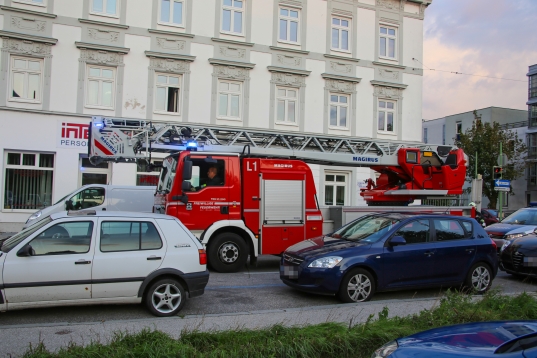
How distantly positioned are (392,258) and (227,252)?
12.8 ft

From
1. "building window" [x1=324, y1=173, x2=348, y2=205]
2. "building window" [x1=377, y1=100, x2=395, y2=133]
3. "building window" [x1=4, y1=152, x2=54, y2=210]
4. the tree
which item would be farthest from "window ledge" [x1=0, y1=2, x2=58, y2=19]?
the tree

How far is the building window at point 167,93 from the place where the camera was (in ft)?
66.0

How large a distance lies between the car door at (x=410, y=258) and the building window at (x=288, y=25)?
1554 cm

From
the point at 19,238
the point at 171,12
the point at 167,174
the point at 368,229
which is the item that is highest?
the point at 171,12

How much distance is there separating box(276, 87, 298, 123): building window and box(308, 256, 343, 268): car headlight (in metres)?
14.7

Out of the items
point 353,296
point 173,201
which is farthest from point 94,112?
point 353,296

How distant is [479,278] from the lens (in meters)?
8.93

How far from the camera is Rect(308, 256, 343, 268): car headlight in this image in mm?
7703

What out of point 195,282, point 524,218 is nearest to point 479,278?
point 195,282

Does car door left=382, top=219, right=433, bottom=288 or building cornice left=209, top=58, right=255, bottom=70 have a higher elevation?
building cornice left=209, top=58, right=255, bottom=70

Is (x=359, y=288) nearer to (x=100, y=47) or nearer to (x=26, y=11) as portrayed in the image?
(x=100, y=47)

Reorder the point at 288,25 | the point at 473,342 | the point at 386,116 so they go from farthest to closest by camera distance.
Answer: the point at 386,116
the point at 288,25
the point at 473,342

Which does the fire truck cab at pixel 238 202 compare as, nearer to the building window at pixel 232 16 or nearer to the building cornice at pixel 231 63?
the building cornice at pixel 231 63

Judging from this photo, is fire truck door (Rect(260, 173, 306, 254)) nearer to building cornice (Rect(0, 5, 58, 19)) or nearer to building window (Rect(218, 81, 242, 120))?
building window (Rect(218, 81, 242, 120))
